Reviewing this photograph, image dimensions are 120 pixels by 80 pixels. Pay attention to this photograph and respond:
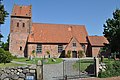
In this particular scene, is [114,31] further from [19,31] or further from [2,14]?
[19,31]

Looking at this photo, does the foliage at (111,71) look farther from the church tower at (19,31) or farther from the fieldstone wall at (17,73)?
Answer: the church tower at (19,31)

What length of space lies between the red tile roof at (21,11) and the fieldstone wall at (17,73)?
4129 centimetres

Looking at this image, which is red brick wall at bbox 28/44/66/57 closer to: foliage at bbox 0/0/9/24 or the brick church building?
the brick church building

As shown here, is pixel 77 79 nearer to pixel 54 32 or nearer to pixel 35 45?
pixel 35 45

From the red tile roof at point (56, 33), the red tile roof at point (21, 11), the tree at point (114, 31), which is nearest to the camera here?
the tree at point (114, 31)

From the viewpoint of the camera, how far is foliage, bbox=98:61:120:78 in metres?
15.2

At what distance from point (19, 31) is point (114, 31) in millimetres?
28485

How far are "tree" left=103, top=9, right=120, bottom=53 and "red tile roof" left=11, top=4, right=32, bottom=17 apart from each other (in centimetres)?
2591

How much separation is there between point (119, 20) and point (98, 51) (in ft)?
63.2

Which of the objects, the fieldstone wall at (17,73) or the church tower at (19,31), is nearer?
the fieldstone wall at (17,73)

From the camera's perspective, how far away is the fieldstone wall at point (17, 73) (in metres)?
12.3

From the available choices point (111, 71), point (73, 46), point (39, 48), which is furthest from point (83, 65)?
point (39, 48)

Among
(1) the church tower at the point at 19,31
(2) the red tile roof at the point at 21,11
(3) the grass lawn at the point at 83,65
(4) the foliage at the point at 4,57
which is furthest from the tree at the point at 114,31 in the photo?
(2) the red tile roof at the point at 21,11

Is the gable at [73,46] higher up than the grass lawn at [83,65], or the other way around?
the gable at [73,46]
